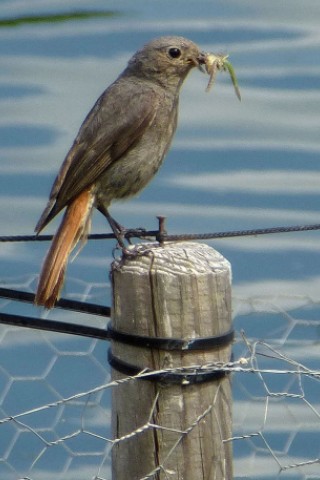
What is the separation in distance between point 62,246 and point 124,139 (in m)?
0.75

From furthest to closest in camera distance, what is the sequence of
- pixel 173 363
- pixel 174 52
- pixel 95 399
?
pixel 95 399 → pixel 174 52 → pixel 173 363

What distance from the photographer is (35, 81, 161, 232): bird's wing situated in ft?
16.4

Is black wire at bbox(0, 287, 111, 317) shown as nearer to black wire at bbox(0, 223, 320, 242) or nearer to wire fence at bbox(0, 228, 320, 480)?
black wire at bbox(0, 223, 320, 242)

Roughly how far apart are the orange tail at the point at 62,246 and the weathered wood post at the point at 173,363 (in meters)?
0.86

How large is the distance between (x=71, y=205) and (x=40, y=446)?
1.22 metres

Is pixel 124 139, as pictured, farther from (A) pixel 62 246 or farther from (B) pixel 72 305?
(B) pixel 72 305

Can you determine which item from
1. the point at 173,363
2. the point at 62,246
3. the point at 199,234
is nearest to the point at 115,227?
the point at 62,246

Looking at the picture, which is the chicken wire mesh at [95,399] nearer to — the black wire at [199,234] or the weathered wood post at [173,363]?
the black wire at [199,234]

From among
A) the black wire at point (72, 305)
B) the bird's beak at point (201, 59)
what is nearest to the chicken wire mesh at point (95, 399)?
the bird's beak at point (201, 59)

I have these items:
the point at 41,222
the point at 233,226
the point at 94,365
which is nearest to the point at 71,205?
the point at 41,222

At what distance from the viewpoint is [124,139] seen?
5191 millimetres

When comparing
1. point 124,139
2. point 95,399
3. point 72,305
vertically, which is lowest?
point 95,399

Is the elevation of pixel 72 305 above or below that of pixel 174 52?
below

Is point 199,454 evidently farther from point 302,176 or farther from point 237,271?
point 302,176
